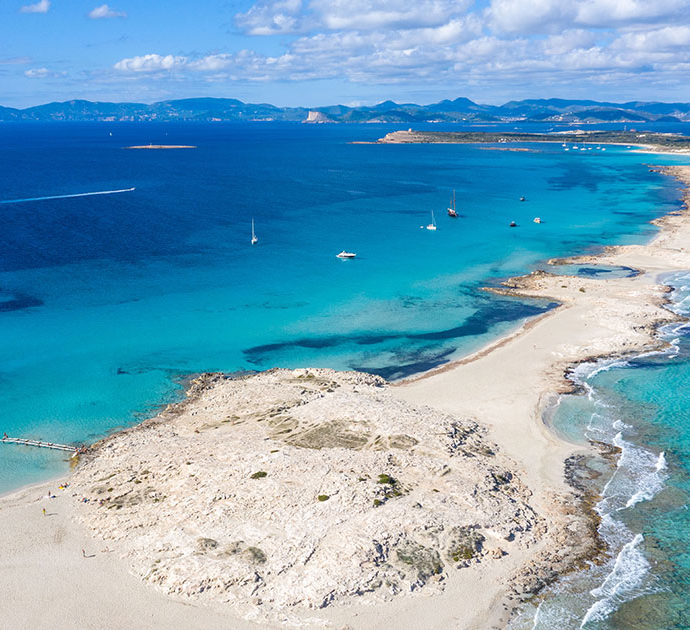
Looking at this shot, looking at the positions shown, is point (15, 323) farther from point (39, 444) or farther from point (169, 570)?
point (169, 570)

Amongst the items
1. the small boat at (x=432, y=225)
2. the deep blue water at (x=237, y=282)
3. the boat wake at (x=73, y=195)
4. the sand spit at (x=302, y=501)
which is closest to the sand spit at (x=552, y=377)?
the sand spit at (x=302, y=501)

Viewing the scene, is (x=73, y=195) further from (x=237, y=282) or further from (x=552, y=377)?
(x=552, y=377)

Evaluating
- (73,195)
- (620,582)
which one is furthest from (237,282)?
(73,195)

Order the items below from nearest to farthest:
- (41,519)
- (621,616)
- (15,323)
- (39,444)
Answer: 1. (621,616)
2. (41,519)
3. (39,444)
4. (15,323)

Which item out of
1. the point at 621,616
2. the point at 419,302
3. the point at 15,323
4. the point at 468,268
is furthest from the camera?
the point at 468,268

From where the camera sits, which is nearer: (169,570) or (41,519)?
(169,570)

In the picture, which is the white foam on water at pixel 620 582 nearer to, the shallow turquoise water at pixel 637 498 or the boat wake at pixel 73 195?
the shallow turquoise water at pixel 637 498

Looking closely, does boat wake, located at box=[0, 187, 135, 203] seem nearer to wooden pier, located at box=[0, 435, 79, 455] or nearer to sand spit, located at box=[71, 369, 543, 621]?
wooden pier, located at box=[0, 435, 79, 455]

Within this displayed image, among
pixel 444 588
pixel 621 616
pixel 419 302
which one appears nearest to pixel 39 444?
pixel 444 588
